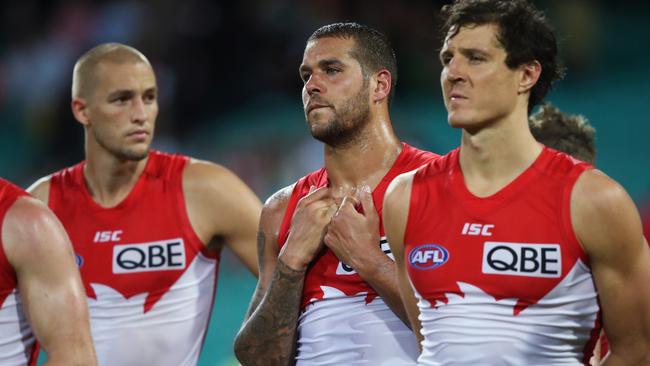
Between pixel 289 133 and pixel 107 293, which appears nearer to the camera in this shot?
pixel 107 293

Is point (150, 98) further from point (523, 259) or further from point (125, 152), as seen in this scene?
point (523, 259)

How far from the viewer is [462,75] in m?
3.77

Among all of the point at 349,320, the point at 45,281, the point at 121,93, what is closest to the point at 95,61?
the point at 121,93

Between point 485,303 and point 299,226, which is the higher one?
point 299,226

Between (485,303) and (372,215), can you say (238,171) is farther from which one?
(485,303)

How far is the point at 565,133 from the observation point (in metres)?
5.23

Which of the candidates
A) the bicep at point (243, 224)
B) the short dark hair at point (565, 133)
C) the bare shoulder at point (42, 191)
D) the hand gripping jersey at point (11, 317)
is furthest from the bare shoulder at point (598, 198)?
the bare shoulder at point (42, 191)

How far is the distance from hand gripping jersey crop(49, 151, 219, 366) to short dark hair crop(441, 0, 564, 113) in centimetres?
227

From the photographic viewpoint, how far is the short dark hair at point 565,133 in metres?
5.19

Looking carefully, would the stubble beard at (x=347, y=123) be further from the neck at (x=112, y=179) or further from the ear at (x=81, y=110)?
the ear at (x=81, y=110)

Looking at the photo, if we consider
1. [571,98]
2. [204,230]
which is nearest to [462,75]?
[204,230]

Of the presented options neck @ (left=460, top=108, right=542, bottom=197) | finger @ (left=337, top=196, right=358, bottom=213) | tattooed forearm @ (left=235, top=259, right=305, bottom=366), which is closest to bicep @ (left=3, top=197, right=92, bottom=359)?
tattooed forearm @ (left=235, top=259, right=305, bottom=366)

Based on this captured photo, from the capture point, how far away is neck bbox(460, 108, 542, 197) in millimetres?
3773

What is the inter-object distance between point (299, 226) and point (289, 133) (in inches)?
252
